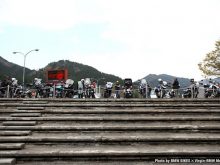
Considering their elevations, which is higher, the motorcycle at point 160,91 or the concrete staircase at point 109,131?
the motorcycle at point 160,91

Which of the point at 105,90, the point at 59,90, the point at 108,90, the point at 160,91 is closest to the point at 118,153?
the point at 108,90

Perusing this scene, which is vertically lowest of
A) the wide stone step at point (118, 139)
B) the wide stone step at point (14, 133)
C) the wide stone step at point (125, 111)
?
the wide stone step at point (118, 139)

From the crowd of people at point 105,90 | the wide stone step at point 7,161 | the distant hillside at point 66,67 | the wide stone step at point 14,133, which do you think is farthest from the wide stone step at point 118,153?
the distant hillside at point 66,67

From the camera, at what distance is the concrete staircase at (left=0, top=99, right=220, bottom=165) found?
29.5 ft

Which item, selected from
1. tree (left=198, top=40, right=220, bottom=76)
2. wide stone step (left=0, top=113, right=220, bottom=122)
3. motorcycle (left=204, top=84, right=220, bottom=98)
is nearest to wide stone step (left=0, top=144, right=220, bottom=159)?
wide stone step (left=0, top=113, right=220, bottom=122)

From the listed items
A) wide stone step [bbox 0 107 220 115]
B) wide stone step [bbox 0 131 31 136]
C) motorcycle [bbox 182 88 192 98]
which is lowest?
wide stone step [bbox 0 131 31 136]

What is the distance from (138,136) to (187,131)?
75.4 inches

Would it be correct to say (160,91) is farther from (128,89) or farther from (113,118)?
(113,118)

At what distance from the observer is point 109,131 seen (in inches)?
430

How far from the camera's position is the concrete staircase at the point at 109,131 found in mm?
8992

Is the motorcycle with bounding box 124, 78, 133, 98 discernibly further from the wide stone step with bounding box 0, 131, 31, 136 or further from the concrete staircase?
the wide stone step with bounding box 0, 131, 31, 136

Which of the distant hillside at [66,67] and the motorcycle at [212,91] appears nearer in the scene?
the motorcycle at [212,91]

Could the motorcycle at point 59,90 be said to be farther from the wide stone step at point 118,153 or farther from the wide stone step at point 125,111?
the wide stone step at point 118,153

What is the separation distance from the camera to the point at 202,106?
13.8 metres
